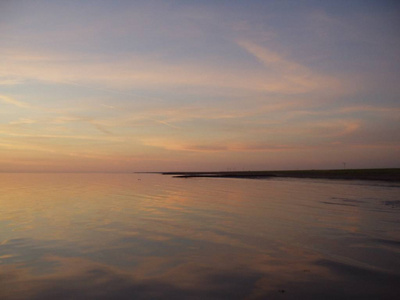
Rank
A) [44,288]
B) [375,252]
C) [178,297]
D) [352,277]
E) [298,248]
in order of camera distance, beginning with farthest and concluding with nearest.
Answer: [298,248] < [375,252] < [352,277] < [44,288] < [178,297]

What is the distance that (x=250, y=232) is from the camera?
16734mm

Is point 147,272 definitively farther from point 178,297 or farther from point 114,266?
point 178,297

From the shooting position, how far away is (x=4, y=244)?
14.0m

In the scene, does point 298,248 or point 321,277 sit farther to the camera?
point 298,248

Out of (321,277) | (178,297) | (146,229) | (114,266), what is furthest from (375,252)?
(146,229)

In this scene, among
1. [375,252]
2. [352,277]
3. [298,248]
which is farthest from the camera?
[298,248]

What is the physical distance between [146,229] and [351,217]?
1404cm

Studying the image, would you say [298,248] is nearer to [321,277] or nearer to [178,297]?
[321,277]

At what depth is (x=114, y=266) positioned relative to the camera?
11039 millimetres

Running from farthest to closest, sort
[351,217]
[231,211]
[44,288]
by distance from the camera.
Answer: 1. [231,211]
2. [351,217]
3. [44,288]

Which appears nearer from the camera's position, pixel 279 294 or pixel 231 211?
pixel 279 294

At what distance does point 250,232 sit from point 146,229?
607cm

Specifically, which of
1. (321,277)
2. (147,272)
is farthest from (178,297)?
(321,277)

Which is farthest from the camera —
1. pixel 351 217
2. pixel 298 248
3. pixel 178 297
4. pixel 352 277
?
A: pixel 351 217
